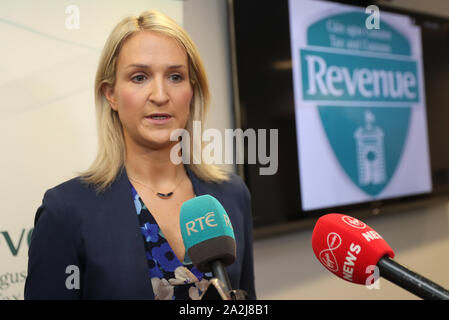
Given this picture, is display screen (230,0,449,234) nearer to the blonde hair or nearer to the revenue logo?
the revenue logo

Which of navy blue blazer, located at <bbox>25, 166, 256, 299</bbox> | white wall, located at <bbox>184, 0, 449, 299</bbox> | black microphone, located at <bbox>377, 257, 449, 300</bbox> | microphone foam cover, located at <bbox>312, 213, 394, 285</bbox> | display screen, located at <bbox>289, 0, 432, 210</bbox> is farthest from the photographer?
display screen, located at <bbox>289, 0, 432, 210</bbox>

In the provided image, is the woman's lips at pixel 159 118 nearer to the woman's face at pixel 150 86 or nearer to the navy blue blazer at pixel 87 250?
the woman's face at pixel 150 86

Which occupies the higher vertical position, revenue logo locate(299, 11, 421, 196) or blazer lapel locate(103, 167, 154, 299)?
revenue logo locate(299, 11, 421, 196)

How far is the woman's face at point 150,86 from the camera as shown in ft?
3.25

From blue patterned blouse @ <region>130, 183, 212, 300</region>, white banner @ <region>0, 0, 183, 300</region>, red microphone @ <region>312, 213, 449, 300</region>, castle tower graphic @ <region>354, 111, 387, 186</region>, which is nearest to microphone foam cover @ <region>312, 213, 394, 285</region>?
red microphone @ <region>312, 213, 449, 300</region>

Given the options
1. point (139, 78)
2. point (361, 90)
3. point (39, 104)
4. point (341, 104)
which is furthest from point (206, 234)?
point (361, 90)

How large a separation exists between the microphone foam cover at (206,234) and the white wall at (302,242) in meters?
1.12

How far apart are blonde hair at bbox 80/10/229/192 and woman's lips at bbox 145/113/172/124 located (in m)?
0.11

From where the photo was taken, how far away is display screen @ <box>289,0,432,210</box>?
209 cm

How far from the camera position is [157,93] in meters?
0.99

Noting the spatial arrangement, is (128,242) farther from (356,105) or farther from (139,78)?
(356,105)

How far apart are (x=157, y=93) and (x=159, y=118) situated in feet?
0.19
